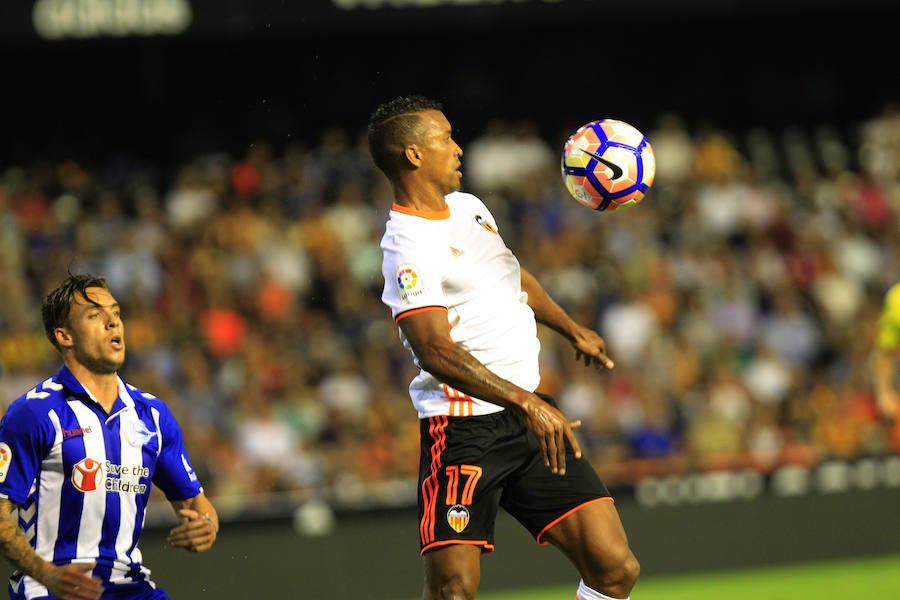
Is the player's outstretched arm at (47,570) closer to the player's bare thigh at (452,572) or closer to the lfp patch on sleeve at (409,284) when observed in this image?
the player's bare thigh at (452,572)

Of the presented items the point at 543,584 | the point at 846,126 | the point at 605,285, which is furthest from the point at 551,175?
the point at 543,584

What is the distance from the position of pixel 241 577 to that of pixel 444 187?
4532mm

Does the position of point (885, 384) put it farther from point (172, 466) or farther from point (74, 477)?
point (74, 477)

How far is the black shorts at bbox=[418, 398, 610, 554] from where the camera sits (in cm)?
530

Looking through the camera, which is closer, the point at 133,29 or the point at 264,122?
the point at 133,29

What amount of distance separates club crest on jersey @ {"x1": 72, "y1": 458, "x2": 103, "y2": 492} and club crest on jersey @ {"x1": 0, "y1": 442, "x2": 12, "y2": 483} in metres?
0.23

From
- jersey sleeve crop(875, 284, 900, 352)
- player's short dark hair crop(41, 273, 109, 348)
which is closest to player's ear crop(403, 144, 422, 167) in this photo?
player's short dark hair crop(41, 273, 109, 348)

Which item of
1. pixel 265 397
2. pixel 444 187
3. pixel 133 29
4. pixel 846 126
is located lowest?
pixel 265 397

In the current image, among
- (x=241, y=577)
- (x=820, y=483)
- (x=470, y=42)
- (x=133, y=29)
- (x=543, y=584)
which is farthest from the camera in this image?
(x=470, y=42)

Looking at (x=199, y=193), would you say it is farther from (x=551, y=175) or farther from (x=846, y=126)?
(x=846, y=126)

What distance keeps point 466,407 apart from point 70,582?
171 centimetres

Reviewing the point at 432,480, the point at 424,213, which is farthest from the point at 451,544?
the point at 424,213

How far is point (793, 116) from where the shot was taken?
53.4 feet

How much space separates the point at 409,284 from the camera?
5.18 m
